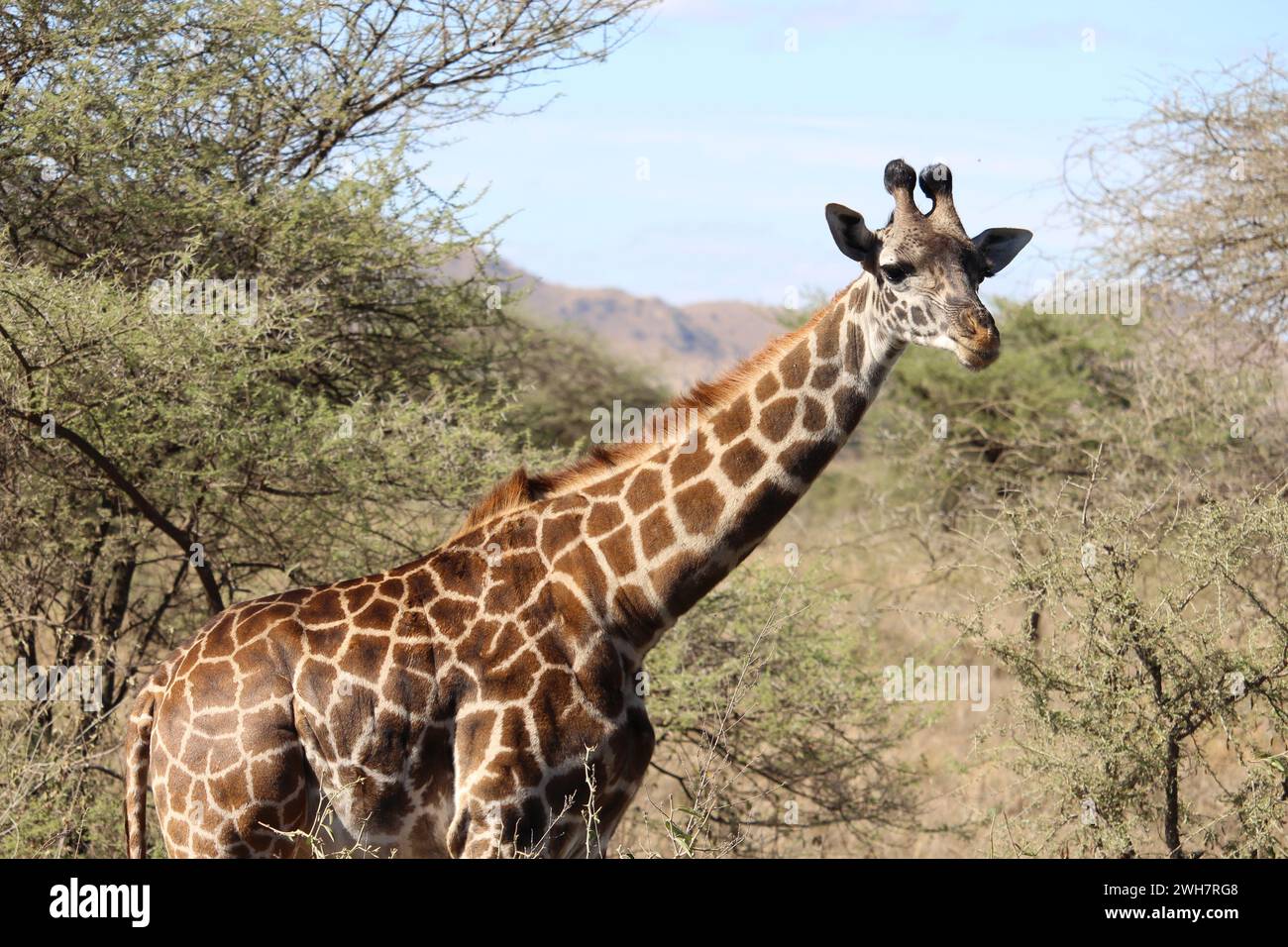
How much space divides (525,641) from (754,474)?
111 cm

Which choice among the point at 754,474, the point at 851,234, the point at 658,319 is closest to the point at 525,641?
the point at 754,474

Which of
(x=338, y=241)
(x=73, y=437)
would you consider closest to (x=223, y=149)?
(x=338, y=241)

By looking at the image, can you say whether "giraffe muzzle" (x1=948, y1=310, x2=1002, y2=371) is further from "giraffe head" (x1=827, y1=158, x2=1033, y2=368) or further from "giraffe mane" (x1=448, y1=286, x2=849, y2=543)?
"giraffe mane" (x1=448, y1=286, x2=849, y2=543)

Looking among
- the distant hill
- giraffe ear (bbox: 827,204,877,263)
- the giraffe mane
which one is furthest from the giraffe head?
the distant hill

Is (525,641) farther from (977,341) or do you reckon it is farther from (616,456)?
(977,341)

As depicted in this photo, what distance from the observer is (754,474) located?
5750mm

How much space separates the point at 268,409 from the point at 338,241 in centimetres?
144

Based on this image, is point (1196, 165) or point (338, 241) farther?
point (1196, 165)

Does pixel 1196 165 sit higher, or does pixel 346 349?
pixel 1196 165

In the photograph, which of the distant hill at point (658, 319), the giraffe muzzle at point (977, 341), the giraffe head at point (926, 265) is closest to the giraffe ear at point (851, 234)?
the giraffe head at point (926, 265)

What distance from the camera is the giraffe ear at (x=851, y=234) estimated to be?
5570 millimetres
